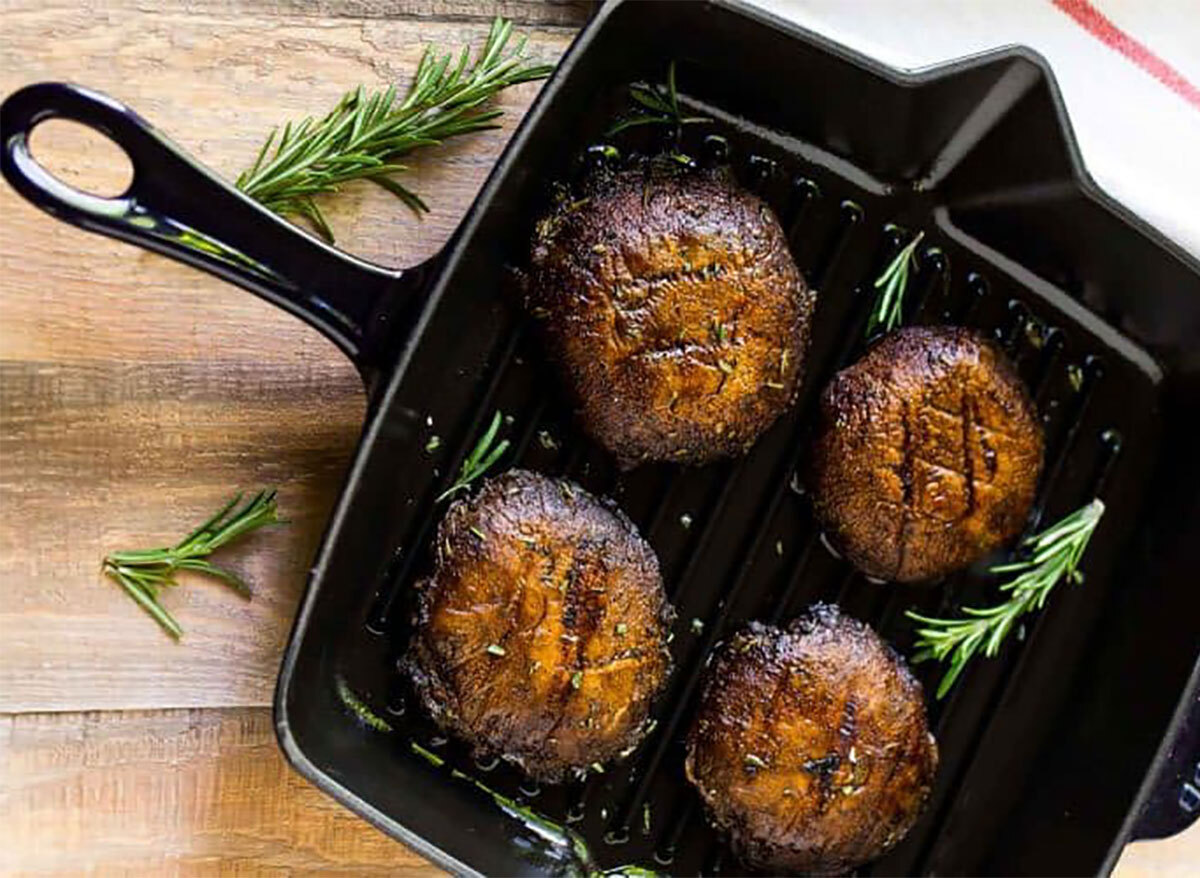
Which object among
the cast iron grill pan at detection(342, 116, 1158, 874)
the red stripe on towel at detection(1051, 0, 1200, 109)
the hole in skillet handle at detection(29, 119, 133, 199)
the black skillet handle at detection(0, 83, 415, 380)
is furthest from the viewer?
the red stripe on towel at detection(1051, 0, 1200, 109)

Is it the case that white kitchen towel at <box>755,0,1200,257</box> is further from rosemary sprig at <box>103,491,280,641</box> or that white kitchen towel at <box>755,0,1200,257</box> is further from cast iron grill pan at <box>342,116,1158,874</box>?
rosemary sprig at <box>103,491,280,641</box>

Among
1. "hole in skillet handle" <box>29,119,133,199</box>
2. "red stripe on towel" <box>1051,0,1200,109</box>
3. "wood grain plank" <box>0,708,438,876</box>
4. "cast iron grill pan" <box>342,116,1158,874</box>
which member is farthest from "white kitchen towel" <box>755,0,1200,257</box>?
"wood grain plank" <box>0,708,438,876</box>

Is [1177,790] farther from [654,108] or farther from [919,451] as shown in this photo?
[654,108]

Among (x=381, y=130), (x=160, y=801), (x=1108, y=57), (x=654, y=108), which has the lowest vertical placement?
(x=160, y=801)

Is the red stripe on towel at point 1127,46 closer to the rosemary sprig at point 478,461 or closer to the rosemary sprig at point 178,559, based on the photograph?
the rosemary sprig at point 478,461

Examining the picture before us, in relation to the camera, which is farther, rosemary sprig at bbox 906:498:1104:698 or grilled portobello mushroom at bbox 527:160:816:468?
rosemary sprig at bbox 906:498:1104:698

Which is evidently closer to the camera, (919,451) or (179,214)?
(179,214)

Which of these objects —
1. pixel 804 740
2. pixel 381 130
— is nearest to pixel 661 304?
pixel 381 130
